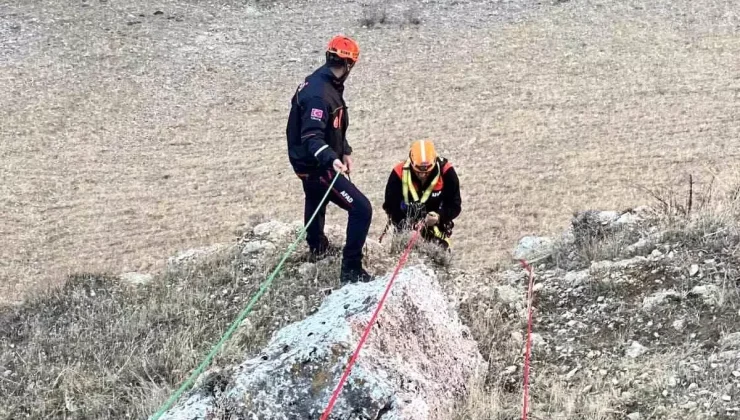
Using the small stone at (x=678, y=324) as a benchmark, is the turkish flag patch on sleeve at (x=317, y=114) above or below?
above

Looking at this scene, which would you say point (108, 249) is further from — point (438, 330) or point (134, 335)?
point (438, 330)

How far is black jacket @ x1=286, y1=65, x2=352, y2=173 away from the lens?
16.9 feet

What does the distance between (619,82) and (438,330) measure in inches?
506

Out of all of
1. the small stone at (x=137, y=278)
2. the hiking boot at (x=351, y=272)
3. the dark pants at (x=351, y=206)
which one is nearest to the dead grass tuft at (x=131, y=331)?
the small stone at (x=137, y=278)

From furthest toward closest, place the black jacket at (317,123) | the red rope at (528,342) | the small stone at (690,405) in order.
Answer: the black jacket at (317,123), the red rope at (528,342), the small stone at (690,405)

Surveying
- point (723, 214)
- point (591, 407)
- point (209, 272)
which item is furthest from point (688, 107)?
point (591, 407)

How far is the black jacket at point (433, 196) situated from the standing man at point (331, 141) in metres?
1.09

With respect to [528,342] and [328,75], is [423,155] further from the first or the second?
[528,342]

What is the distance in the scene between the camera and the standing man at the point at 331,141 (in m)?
5.18

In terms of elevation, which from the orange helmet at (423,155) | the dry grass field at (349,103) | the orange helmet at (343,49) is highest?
the orange helmet at (343,49)

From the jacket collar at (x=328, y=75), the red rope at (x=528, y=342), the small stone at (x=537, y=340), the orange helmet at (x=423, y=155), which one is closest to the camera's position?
the red rope at (x=528, y=342)

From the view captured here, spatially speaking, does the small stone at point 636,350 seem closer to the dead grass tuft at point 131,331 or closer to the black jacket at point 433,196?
the dead grass tuft at point 131,331

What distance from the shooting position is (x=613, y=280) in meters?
5.02

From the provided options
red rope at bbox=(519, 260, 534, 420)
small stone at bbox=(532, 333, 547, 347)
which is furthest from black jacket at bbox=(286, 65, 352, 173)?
small stone at bbox=(532, 333, 547, 347)
